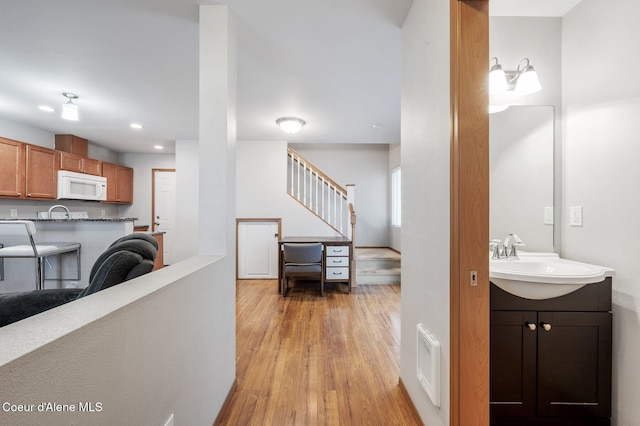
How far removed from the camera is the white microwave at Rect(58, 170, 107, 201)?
13.4 ft

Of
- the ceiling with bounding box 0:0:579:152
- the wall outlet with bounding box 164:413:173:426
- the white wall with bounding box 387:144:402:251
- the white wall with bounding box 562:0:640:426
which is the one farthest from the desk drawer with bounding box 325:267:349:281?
the wall outlet with bounding box 164:413:173:426

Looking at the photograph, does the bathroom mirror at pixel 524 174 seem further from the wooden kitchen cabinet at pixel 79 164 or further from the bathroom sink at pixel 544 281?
the wooden kitchen cabinet at pixel 79 164

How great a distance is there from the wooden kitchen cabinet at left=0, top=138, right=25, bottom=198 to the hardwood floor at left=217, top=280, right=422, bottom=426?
3491 mm

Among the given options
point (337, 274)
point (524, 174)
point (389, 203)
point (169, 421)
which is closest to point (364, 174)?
point (389, 203)

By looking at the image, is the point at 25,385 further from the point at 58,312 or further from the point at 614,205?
the point at 614,205

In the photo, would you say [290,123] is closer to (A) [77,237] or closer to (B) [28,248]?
(A) [77,237]

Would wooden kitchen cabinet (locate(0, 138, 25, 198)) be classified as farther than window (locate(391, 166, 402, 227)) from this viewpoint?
No

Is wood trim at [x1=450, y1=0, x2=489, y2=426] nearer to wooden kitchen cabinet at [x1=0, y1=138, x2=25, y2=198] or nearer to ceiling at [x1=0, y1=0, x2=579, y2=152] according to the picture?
ceiling at [x1=0, y1=0, x2=579, y2=152]

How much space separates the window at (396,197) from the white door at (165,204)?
4.81 m

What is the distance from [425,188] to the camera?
4.44ft

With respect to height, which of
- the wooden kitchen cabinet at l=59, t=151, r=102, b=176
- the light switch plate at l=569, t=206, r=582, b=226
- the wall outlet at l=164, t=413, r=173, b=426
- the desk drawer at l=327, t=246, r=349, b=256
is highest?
the wooden kitchen cabinet at l=59, t=151, r=102, b=176

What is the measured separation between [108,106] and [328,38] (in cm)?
301

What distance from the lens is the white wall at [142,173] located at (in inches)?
221

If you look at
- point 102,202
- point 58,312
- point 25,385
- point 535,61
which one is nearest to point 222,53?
point 58,312
